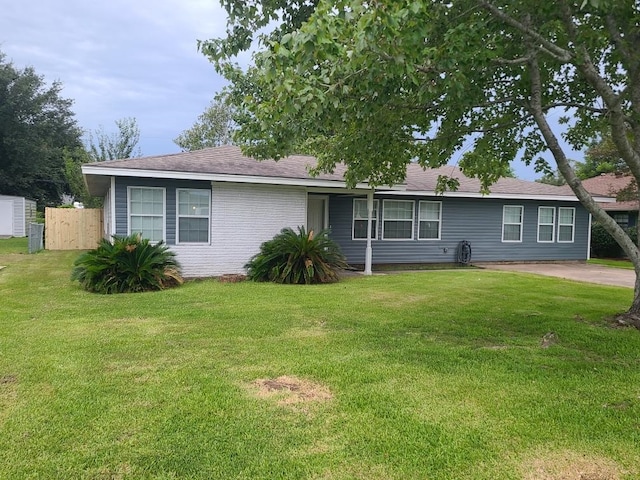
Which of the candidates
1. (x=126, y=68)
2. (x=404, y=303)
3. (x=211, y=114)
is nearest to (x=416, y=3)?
(x=404, y=303)

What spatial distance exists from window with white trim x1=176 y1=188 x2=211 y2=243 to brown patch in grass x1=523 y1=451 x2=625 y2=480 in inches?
375

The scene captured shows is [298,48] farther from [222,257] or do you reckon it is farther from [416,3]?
[222,257]

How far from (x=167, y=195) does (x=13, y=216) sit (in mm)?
23299

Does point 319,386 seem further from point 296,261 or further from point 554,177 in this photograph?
point 296,261

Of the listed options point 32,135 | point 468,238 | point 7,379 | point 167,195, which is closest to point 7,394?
point 7,379

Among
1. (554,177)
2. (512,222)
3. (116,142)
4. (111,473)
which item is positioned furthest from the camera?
(116,142)

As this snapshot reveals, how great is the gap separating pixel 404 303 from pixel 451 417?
4873 mm

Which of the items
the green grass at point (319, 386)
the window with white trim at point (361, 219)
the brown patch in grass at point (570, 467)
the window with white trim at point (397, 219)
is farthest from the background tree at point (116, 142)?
the brown patch in grass at point (570, 467)

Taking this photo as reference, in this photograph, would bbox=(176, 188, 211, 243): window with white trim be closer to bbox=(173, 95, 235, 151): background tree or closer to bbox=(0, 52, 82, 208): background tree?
bbox=(0, 52, 82, 208): background tree

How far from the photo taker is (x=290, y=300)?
27.9 feet

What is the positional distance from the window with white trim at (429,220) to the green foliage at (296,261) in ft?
16.1

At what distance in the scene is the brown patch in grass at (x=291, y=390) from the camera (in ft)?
12.7

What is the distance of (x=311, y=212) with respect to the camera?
1450cm

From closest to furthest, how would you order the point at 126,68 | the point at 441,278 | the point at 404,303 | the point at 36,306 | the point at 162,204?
1. the point at 36,306
2. the point at 404,303
3. the point at 162,204
4. the point at 441,278
5. the point at 126,68
